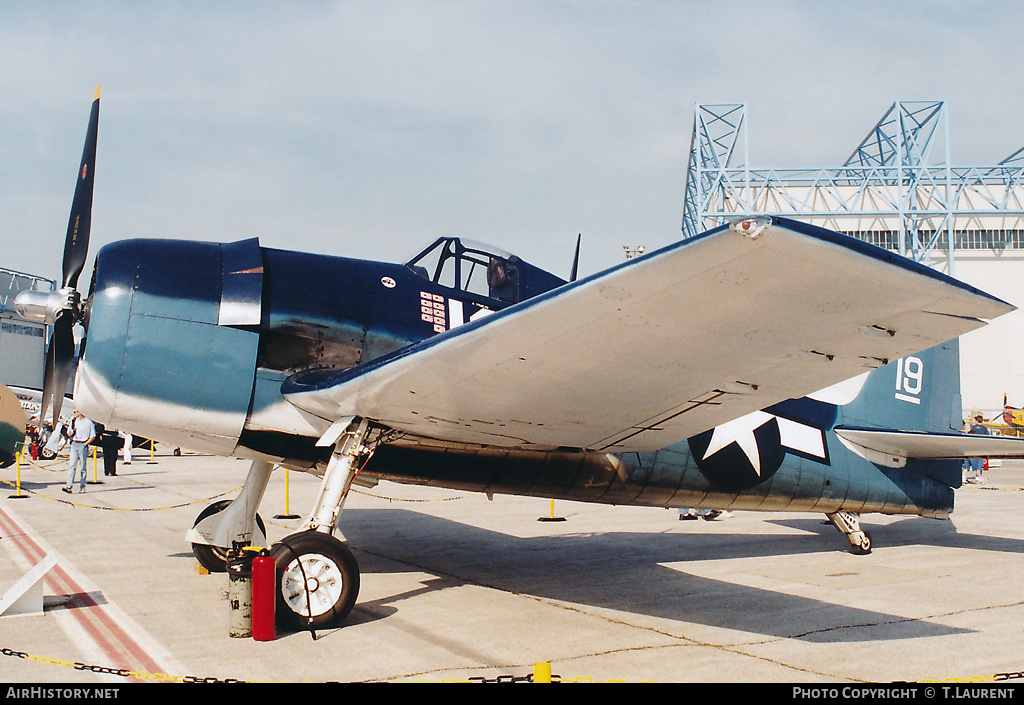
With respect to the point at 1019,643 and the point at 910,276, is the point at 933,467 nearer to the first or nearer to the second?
the point at 1019,643

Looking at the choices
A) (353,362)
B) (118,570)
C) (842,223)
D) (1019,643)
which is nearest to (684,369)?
(353,362)

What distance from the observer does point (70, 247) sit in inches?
265

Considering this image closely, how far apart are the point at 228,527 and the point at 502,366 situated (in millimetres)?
4206

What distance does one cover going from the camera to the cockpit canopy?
23.0 ft

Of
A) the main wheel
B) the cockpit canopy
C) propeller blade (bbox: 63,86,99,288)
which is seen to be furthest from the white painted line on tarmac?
the cockpit canopy

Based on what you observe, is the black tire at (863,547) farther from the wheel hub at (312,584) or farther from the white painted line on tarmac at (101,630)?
the white painted line on tarmac at (101,630)

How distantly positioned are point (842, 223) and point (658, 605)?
4672cm

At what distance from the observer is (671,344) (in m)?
4.36

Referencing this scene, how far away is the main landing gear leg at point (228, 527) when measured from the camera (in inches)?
299

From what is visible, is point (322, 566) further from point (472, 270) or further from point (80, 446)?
point (80, 446)

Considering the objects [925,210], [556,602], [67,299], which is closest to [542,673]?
[556,602]

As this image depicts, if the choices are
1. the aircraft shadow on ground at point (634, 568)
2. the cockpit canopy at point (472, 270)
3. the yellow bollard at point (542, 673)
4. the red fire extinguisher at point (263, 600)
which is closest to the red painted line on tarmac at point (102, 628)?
the red fire extinguisher at point (263, 600)

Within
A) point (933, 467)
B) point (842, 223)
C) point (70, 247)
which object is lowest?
point (933, 467)

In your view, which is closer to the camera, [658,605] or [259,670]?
[259,670]
